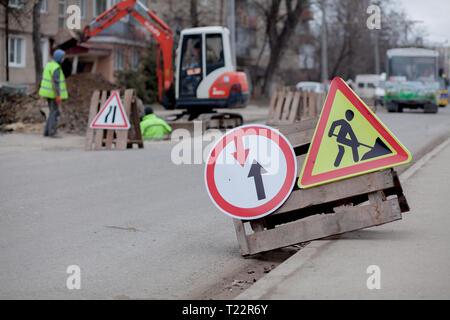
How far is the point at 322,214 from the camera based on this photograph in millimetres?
6816

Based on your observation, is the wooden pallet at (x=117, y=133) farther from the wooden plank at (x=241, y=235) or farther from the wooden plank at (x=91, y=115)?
the wooden plank at (x=241, y=235)

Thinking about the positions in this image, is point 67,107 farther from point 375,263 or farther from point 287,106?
point 375,263

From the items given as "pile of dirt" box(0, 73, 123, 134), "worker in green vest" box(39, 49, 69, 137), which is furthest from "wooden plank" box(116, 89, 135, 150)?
"pile of dirt" box(0, 73, 123, 134)

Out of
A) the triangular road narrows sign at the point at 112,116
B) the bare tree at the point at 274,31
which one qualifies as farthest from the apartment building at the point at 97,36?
the triangular road narrows sign at the point at 112,116

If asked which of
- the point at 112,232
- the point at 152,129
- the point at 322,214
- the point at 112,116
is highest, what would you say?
the point at 112,116

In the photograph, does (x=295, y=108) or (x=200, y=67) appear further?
(x=295, y=108)

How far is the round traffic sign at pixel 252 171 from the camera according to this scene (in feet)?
21.6

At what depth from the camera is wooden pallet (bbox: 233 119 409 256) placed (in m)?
6.63

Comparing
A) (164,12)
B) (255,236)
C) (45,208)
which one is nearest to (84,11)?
(164,12)

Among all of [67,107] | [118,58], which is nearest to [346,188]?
[67,107]

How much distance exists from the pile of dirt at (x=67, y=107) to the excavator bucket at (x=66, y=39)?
1234mm

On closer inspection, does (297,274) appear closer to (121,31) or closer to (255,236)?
(255,236)

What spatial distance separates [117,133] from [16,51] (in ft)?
81.4

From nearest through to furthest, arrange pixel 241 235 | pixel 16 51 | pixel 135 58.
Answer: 1. pixel 241 235
2. pixel 16 51
3. pixel 135 58
